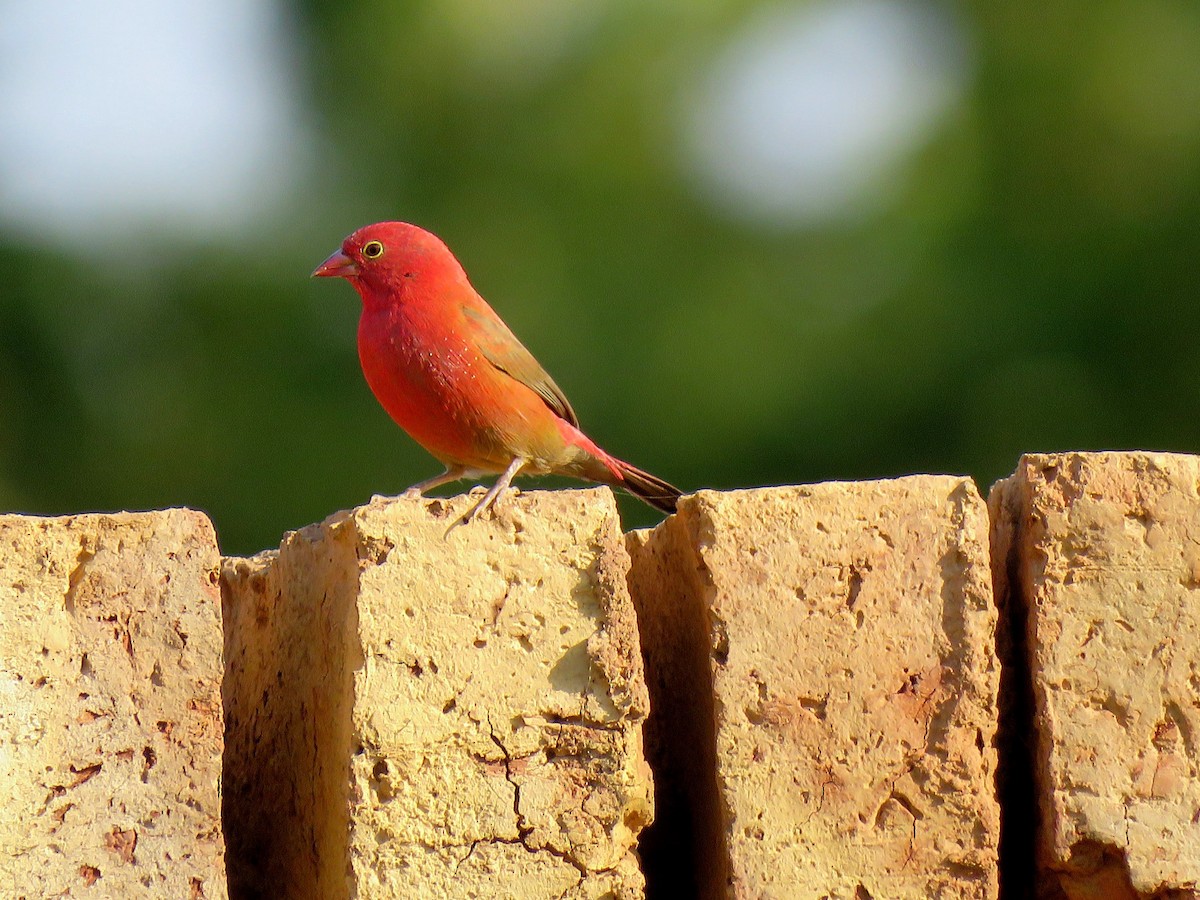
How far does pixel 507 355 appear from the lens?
468 centimetres

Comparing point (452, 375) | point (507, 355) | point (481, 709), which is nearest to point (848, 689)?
point (481, 709)

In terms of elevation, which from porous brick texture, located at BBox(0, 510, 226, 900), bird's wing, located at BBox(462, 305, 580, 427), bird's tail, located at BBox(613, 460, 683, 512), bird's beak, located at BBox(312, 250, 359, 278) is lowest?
porous brick texture, located at BBox(0, 510, 226, 900)

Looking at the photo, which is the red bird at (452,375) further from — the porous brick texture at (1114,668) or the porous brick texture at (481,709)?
the porous brick texture at (1114,668)

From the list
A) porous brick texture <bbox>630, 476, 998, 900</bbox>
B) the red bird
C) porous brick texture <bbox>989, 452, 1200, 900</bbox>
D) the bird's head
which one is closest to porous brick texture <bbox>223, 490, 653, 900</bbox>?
porous brick texture <bbox>630, 476, 998, 900</bbox>

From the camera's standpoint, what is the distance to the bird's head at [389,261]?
4739 millimetres

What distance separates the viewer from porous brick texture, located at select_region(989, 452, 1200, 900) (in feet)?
9.66

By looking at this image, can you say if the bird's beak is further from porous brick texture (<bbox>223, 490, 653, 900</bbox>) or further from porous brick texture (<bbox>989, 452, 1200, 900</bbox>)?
porous brick texture (<bbox>989, 452, 1200, 900</bbox>)

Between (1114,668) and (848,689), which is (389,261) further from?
(1114,668)

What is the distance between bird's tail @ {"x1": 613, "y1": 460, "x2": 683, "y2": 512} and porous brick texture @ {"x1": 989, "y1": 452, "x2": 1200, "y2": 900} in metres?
1.83

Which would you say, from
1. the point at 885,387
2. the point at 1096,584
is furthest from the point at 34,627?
the point at 885,387

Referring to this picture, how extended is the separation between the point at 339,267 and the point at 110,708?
228cm

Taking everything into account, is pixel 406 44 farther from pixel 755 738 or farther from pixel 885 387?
pixel 755 738

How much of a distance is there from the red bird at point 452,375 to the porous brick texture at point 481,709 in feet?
4.24

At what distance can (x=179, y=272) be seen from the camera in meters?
12.3
